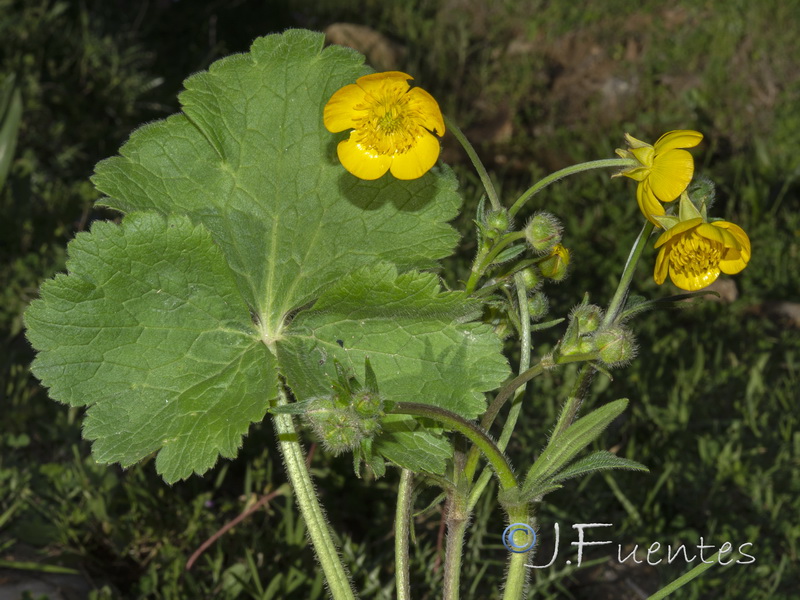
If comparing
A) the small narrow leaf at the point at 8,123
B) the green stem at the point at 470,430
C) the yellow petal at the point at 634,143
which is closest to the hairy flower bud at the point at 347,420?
the green stem at the point at 470,430

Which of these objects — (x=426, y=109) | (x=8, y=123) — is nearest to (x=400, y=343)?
(x=426, y=109)

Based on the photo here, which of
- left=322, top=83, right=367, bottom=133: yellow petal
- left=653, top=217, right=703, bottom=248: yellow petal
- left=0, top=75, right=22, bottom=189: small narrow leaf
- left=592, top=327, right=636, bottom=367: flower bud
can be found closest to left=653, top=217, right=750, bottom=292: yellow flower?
left=653, top=217, right=703, bottom=248: yellow petal

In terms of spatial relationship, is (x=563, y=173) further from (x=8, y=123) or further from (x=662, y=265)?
(x=8, y=123)

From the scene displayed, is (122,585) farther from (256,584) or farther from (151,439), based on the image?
(151,439)

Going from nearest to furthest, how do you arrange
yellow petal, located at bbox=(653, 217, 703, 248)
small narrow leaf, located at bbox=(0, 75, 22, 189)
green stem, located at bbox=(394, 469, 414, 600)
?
yellow petal, located at bbox=(653, 217, 703, 248) < green stem, located at bbox=(394, 469, 414, 600) < small narrow leaf, located at bbox=(0, 75, 22, 189)

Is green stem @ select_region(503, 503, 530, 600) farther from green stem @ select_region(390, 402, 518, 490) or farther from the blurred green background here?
the blurred green background

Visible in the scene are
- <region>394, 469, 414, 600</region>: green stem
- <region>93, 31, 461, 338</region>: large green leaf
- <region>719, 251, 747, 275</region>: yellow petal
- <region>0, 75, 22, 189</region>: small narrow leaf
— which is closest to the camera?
<region>719, 251, 747, 275</region>: yellow petal

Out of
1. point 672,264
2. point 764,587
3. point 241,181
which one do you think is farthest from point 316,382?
point 764,587
